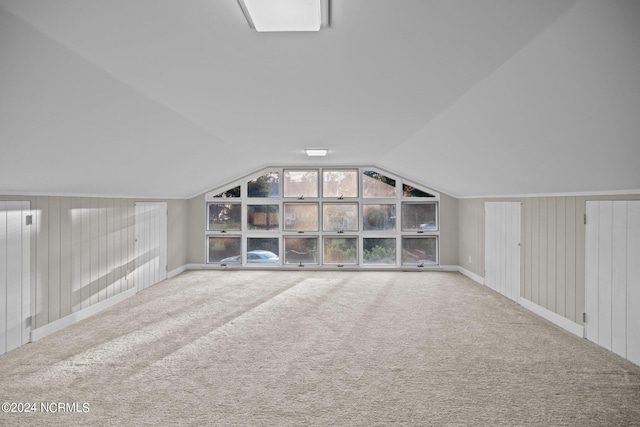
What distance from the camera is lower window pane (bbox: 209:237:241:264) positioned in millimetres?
8336

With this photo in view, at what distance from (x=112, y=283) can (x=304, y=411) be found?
13.3ft

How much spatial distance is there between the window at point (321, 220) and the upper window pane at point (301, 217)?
18 mm

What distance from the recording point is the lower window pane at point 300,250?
8328 mm

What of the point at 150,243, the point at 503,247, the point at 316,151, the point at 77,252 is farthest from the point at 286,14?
the point at 150,243

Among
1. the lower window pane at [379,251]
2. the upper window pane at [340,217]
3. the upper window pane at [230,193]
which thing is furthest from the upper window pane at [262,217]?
the lower window pane at [379,251]

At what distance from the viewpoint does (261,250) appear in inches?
330

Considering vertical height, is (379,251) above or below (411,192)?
below

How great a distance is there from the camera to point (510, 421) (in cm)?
243

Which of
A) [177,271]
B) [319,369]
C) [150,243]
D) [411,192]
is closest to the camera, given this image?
[319,369]

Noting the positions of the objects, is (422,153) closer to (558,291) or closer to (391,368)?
(558,291)

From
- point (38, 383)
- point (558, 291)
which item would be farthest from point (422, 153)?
point (38, 383)

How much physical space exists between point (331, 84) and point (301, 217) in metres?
5.79

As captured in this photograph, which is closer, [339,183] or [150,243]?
[150,243]

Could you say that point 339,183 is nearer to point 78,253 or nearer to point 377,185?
point 377,185
